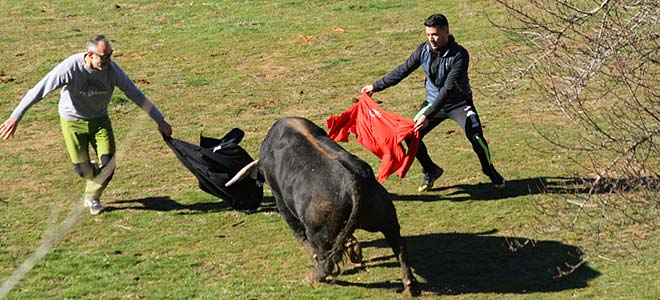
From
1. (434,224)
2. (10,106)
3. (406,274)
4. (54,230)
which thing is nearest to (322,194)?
(406,274)

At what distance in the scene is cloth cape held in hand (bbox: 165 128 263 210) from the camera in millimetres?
12156

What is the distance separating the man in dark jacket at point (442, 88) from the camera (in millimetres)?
12336

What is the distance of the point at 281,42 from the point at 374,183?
1287 cm

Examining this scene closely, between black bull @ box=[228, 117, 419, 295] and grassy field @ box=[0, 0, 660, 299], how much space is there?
506 millimetres

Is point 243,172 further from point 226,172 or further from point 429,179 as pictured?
point 429,179

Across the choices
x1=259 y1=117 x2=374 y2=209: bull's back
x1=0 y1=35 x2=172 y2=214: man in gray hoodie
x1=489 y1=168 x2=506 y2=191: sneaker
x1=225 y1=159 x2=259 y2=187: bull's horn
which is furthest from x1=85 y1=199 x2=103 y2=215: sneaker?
x1=489 y1=168 x2=506 y2=191: sneaker

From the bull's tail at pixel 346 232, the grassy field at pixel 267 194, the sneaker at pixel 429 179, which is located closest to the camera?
the bull's tail at pixel 346 232

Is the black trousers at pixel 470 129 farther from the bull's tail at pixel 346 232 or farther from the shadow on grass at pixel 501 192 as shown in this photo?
the bull's tail at pixel 346 232

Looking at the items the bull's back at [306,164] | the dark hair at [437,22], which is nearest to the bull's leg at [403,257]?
the bull's back at [306,164]

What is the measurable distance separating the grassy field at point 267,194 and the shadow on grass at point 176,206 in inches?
1.5

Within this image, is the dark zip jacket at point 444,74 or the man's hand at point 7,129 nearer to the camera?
the man's hand at point 7,129

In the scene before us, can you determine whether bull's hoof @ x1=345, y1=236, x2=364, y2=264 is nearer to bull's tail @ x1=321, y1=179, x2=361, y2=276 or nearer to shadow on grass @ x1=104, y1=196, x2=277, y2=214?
bull's tail @ x1=321, y1=179, x2=361, y2=276

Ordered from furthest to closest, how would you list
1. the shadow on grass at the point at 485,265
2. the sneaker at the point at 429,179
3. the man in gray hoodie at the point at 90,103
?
the sneaker at the point at 429,179 → the man in gray hoodie at the point at 90,103 → the shadow on grass at the point at 485,265

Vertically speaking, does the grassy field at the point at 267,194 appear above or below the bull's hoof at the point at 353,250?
below
